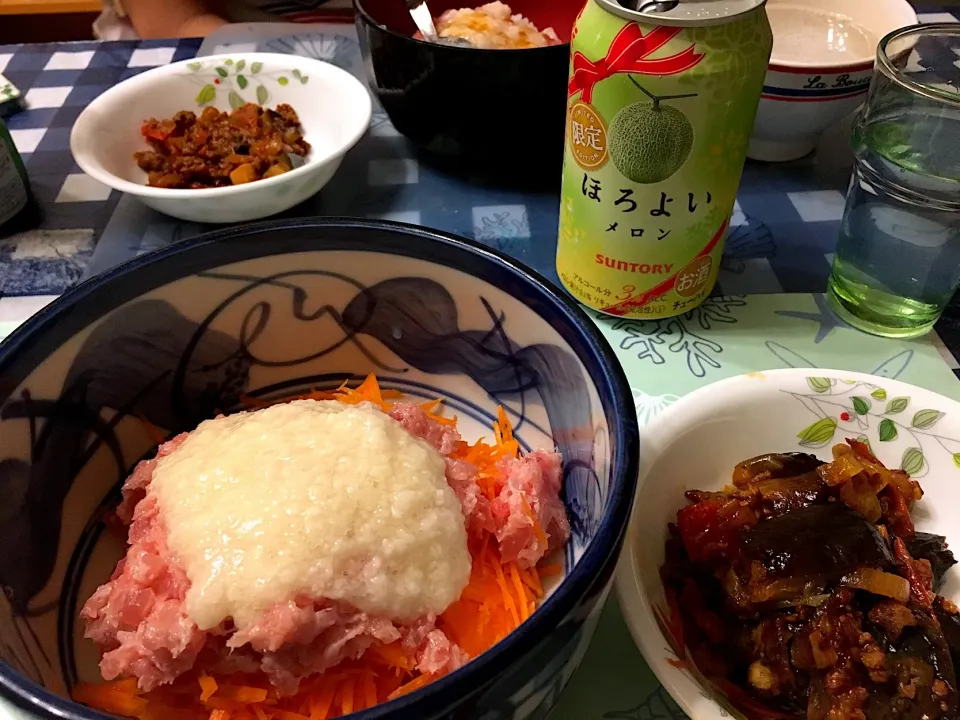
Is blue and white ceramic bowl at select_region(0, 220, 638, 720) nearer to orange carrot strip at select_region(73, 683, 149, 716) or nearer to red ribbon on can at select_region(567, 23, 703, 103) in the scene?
orange carrot strip at select_region(73, 683, 149, 716)

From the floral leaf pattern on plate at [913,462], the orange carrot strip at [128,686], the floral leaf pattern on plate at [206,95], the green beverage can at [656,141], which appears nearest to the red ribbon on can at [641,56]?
the green beverage can at [656,141]

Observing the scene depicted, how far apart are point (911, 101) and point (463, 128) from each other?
0.57 meters

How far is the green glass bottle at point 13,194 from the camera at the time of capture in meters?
1.07

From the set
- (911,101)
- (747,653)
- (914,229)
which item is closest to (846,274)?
(914,229)

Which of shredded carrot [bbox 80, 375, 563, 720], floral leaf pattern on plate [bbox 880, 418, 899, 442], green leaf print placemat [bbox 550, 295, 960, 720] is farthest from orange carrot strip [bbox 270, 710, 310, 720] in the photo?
floral leaf pattern on plate [bbox 880, 418, 899, 442]

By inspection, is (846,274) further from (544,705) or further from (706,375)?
(544,705)

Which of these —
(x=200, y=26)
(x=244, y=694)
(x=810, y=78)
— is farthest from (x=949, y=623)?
(x=200, y=26)

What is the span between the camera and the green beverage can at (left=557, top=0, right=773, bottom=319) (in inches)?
28.4

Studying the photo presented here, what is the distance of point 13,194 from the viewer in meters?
1.10

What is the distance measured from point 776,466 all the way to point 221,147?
91cm

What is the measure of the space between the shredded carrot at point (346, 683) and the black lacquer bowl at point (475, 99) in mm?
623

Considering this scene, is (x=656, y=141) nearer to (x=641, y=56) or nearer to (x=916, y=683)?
(x=641, y=56)

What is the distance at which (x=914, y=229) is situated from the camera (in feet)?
2.94

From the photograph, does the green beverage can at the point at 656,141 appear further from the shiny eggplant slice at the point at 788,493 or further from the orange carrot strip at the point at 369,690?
the orange carrot strip at the point at 369,690
